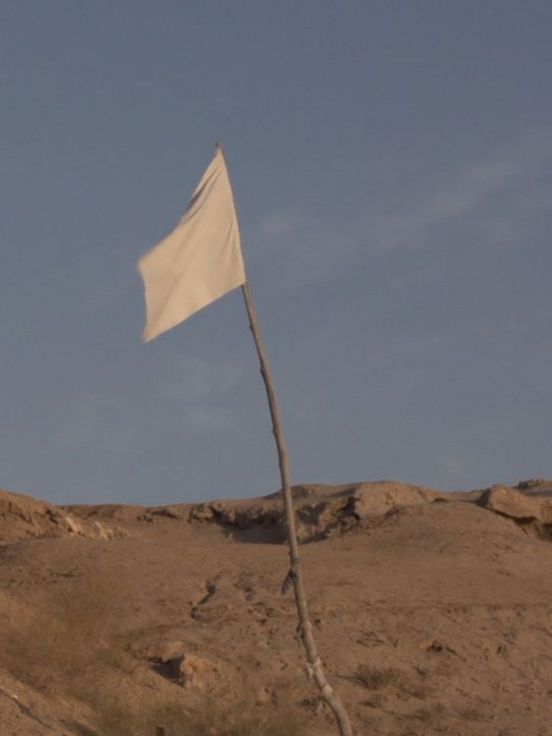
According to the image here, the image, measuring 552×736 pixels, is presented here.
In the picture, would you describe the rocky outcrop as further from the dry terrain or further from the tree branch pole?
the tree branch pole

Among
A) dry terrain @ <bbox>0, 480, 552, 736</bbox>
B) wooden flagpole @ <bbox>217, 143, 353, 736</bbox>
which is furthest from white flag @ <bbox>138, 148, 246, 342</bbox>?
dry terrain @ <bbox>0, 480, 552, 736</bbox>

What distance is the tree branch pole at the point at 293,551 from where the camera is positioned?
9586 millimetres

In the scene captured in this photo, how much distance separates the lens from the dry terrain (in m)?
11.6

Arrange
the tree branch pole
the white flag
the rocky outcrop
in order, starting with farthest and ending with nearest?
1. the rocky outcrop
2. the tree branch pole
3. the white flag

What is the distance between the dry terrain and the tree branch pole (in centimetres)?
157

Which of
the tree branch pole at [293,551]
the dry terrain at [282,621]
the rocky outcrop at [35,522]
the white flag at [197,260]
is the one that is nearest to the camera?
the white flag at [197,260]

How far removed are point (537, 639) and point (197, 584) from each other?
3.29 m

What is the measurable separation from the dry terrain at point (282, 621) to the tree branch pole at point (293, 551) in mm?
1566

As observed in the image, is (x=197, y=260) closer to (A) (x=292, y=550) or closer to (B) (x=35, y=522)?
(A) (x=292, y=550)

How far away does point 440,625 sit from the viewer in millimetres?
14203

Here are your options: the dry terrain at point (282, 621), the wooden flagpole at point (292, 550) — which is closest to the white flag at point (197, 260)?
the wooden flagpole at point (292, 550)

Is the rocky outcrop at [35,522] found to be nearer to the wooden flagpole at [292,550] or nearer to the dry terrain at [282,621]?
the dry terrain at [282,621]

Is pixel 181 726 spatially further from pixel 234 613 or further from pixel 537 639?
pixel 537 639

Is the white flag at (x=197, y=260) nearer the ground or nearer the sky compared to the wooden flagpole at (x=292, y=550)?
nearer the sky
